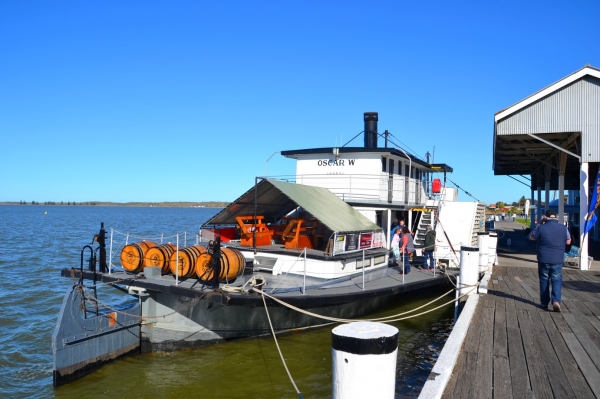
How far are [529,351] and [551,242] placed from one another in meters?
2.75

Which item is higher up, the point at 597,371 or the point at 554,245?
the point at 554,245

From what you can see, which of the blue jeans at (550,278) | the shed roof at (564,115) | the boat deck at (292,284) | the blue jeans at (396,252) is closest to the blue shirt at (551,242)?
the blue jeans at (550,278)

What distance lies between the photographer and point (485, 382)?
537 cm

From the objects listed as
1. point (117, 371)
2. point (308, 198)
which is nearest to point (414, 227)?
point (308, 198)

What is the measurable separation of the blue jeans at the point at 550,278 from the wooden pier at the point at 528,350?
323 mm

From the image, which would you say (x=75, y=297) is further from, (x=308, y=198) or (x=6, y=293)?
(x=6, y=293)

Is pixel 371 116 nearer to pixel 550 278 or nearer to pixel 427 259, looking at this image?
pixel 427 259

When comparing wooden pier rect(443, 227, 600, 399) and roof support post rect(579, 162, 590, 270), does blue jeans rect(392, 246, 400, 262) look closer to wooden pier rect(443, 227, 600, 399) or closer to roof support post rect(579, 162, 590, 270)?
wooden pier rect(443, 227, 600, 399)

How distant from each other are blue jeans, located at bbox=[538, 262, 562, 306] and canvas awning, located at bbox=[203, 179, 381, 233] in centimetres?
473

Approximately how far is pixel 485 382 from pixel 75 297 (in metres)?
7.85

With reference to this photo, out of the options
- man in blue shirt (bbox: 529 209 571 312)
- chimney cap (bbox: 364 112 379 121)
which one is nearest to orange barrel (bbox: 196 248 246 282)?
man in blue shirt (bbox: 529 209 571 312)

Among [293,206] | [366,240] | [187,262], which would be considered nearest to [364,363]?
[187,262]

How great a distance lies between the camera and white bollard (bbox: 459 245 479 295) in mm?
10609

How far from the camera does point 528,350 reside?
21.7 ft
